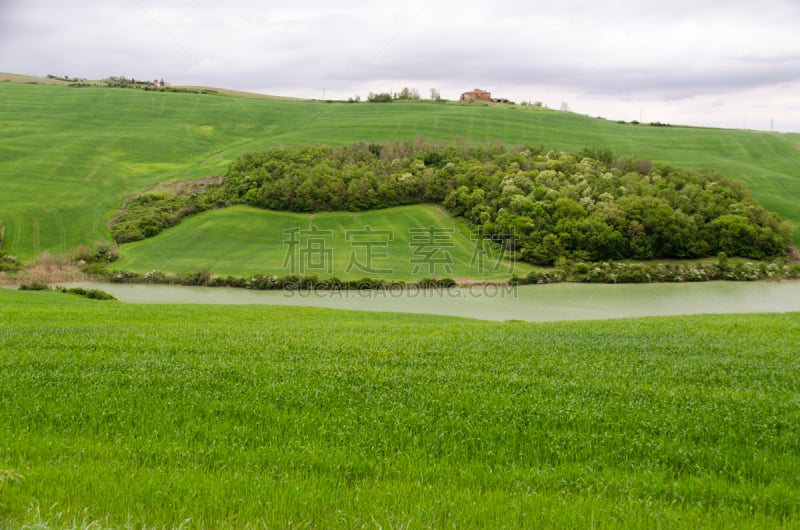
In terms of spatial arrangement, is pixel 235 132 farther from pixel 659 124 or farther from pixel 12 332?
pixel 12 332

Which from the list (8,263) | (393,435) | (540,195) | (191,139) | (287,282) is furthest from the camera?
(191,139)

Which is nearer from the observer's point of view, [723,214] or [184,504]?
[184,504]

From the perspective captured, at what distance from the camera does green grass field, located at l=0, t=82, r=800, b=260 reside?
7662 centimetres

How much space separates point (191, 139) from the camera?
346 feet

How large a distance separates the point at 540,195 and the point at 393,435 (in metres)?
67.1

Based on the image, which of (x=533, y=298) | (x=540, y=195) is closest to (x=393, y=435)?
(x=533, y=298)

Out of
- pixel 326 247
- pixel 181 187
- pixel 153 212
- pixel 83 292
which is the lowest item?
pixel 83 292

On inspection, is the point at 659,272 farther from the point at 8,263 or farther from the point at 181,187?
the point at 8,263

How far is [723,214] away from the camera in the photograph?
7056 cm

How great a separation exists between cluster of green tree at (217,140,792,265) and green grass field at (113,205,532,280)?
310cm

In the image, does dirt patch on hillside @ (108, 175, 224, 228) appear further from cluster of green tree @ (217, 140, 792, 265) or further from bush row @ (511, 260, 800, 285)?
bush row @ (511, 260, 800, 285)

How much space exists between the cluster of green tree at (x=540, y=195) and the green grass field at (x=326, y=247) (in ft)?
10.2

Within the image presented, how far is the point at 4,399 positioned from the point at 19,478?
13.5 ft

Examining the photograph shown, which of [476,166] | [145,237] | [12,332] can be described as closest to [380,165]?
[476,166]
